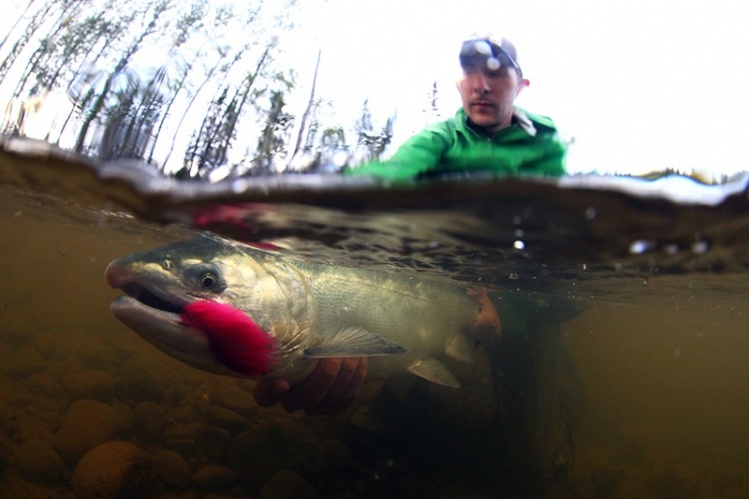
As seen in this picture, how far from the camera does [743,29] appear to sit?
9.18 feet

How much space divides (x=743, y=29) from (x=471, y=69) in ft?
5.35

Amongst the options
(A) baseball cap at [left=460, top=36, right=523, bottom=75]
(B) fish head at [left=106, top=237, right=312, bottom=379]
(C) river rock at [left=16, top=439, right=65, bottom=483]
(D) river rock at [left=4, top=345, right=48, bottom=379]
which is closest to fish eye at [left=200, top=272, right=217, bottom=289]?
(B) fish head at [left=106, top=237, right=312, bottom=379]

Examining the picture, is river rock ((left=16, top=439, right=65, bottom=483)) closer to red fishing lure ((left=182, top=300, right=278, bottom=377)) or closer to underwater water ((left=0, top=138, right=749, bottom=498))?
underwater water ((left=0, top=138, right=749, bottom=498))

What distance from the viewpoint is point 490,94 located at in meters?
3.05

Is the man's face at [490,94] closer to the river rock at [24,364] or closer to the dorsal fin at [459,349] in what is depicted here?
the dorsal fin at [459,349]

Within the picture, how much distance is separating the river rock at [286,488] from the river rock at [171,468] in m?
1.02

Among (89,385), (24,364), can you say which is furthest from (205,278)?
(24,364)

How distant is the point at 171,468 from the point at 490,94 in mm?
5882

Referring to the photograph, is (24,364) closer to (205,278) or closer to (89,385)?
(89,385)

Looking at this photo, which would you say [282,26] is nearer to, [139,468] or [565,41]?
[565,41]

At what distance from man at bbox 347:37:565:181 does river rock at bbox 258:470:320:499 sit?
4.43m

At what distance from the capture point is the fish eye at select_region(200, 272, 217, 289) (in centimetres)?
364

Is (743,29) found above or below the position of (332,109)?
above

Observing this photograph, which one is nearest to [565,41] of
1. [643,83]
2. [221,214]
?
[643,83]
